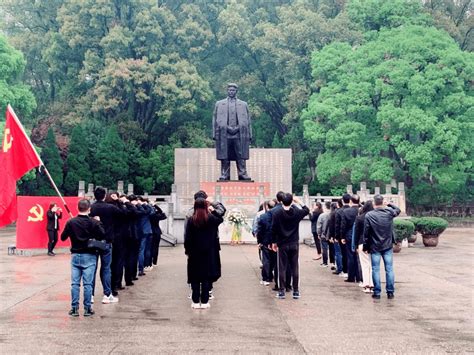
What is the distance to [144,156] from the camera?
37094mm

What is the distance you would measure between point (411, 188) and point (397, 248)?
16.9 m

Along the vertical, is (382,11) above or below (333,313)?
above

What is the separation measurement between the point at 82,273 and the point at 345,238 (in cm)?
510

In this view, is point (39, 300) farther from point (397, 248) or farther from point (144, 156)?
point (144, 156)

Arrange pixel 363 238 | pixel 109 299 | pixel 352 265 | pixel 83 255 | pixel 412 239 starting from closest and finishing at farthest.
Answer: pixel 83 255 → pixel 109 299 → pixel 363 238 → pixel 352 265 → pixel 412 239

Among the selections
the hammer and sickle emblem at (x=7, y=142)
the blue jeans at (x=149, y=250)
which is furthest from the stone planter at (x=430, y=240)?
the hammer and sickle emblem at (x=7, y=142)

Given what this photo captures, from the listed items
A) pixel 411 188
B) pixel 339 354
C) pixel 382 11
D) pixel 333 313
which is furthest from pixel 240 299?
pixel 382 11

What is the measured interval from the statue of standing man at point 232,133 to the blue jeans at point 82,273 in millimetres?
16932

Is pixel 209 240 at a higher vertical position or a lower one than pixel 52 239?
higher

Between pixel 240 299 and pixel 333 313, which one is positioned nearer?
pixel 333 313

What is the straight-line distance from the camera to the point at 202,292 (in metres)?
8.63

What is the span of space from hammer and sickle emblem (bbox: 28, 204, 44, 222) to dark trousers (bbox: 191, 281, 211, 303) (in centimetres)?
981

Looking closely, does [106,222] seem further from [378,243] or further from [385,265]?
[385,265]

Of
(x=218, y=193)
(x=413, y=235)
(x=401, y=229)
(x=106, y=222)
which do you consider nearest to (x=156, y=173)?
(x=218, y=193)
